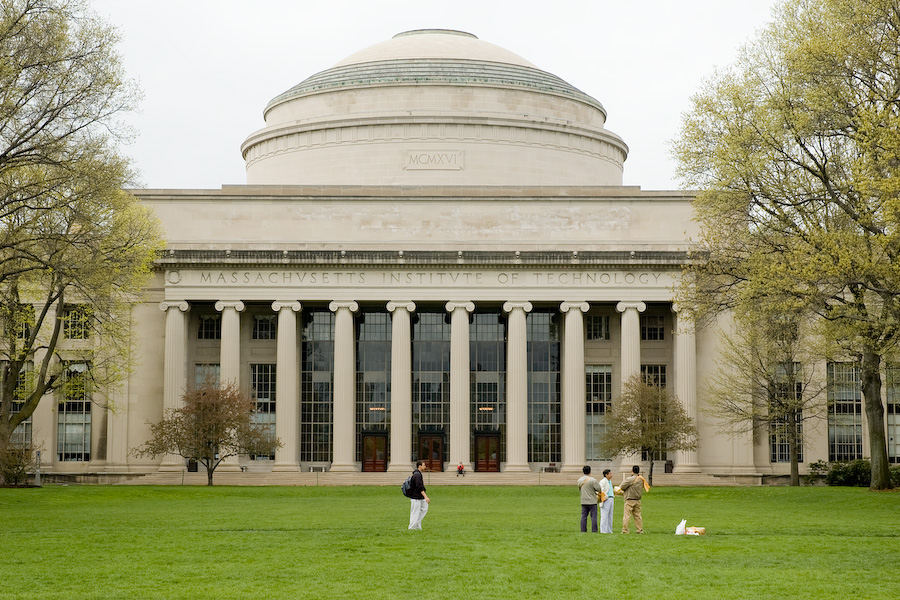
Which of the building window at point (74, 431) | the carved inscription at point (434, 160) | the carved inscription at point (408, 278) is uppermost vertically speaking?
the carved inscription at point (434, 160)

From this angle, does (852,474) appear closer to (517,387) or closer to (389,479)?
(517,387)

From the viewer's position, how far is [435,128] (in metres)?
80.2

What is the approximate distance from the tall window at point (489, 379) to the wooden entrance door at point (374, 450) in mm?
5574

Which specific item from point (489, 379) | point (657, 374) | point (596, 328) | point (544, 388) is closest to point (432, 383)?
point (489, 379)

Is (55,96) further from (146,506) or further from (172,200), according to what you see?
(172,200)

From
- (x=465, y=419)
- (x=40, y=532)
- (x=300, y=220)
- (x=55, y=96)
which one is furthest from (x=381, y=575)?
(x=300, y=220)

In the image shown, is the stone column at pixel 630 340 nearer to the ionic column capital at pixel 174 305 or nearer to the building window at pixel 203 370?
the building window at pixel 203 370

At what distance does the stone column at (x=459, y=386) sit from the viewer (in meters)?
69.0

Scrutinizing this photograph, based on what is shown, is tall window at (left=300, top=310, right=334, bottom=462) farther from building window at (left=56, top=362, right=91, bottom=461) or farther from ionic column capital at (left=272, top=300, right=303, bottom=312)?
building window at (left=56, top=362, right=91, bottom=461)

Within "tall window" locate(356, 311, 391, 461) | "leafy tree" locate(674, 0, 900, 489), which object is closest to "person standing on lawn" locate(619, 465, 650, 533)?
"leafy tree" locate(674, 0, 900, 489)

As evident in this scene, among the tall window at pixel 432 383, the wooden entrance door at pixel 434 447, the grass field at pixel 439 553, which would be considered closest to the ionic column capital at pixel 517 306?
the tall window at pixel 432 383

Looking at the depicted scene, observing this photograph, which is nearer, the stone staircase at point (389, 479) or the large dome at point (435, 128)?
the stone staircase at point (389, 479)

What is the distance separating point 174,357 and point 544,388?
2190cm

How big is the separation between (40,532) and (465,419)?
1613 inches
